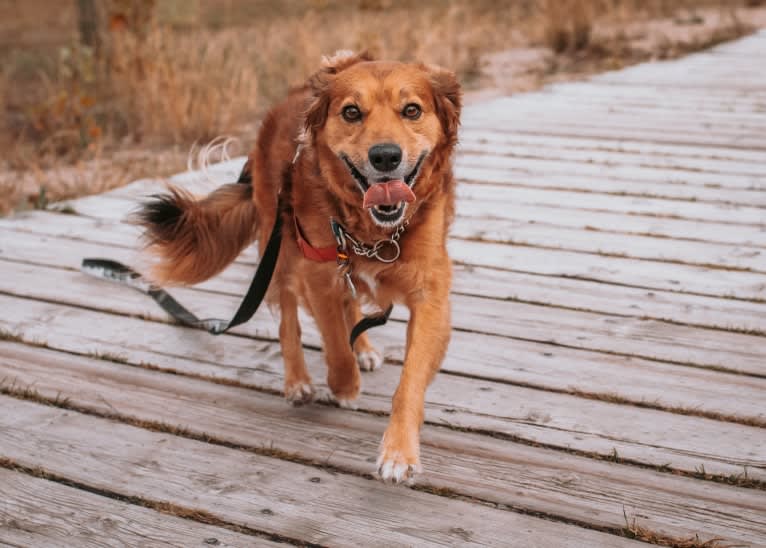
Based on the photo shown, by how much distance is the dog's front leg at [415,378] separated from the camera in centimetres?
199

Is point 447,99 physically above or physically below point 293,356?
above

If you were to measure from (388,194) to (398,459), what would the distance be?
67cm

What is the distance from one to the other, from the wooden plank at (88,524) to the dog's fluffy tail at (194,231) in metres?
1.11

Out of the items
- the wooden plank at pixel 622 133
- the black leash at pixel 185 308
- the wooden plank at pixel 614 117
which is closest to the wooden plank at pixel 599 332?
the black leash at pixel 185 308

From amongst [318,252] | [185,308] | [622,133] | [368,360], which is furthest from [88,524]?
[622,133]

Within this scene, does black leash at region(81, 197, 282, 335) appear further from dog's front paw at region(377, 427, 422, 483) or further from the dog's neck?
dog's front paw at region(377, 427, 422, 483)

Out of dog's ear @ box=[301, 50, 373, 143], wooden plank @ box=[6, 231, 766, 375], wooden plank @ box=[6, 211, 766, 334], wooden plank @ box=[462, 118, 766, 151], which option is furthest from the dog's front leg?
wooden plank @ box=[462, 118, 766, 151]

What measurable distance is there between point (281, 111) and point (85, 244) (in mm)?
1306

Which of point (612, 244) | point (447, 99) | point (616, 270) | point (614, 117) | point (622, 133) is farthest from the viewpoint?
point (614, 117)

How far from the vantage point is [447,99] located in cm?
251

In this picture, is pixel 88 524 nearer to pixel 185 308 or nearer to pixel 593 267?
pixel 185 308

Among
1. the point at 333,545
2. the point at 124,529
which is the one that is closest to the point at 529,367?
the point at 333,545

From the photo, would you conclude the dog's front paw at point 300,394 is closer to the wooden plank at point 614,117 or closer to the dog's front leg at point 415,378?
the dog's front leg at point 415,378

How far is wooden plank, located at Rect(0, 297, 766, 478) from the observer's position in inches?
83.7
